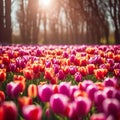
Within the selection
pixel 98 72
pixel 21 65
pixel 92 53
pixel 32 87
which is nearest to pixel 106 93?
pixel 32 87

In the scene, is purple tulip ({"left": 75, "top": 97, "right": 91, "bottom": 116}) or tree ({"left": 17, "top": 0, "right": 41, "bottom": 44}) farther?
tree ({"left": 17, "top": 0, "right": 41, "bottom": 44})

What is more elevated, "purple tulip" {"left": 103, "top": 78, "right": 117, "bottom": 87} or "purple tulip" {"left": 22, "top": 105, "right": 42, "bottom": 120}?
"purple tulip" {"left": 103, "top": 78, "right": 117, "bottom": 87}

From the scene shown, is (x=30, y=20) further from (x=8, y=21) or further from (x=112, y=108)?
(x=112, y=108)

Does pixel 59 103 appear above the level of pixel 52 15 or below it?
below

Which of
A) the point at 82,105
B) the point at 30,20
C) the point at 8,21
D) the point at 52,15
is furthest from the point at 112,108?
the point at 52,15

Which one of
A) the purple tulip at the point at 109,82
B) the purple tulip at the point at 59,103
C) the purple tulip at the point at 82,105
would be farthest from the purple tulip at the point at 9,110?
the purple tulip at the point at 109,82

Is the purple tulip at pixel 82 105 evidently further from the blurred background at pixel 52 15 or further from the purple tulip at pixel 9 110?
the blurred background at pixel 52 15

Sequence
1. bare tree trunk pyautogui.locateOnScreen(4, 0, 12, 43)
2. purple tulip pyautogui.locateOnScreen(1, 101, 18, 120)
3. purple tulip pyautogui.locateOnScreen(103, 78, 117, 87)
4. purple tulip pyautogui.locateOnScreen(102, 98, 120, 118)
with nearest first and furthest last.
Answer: purple tulip pyautogui.locateOnScreen(1, 101, 18, 120), purple tulip pyautogui.locateOnScreen(102, 98, 120, 118), purple tulip pyautogui.locateOnScreen(103, 78, 117, 87), bare tree trunk pyautogui.locateOnScreen(4, 0, 12, 43)

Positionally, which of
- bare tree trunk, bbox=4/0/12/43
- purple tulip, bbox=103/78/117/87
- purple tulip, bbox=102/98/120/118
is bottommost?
purple tulip, bbox=102/98/120/118

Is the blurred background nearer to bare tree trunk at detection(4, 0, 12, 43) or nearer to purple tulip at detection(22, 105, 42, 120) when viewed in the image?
bare tree trunk at detection(4, 0, 12, 43)

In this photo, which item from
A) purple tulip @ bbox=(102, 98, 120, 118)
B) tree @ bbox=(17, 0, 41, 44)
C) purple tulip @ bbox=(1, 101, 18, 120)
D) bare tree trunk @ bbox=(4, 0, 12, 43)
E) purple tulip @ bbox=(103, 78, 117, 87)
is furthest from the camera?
tree @ bbox=(17, 0, 41, 44)

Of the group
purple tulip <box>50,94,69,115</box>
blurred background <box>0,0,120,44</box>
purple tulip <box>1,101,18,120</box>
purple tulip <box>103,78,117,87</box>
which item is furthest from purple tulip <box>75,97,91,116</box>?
blurred background <box>0,0,120,44</box>

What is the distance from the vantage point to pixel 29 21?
35719 millimetres

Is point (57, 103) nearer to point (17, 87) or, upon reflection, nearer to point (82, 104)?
point (82, 104)
